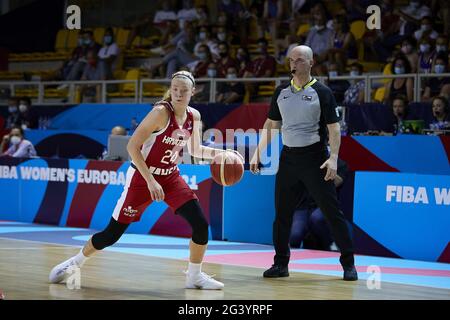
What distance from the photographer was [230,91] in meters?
18.0

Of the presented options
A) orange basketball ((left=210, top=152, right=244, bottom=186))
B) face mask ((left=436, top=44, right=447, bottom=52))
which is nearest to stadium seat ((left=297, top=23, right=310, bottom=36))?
face mask ((left=436, top=44, right=447, bottom=52))

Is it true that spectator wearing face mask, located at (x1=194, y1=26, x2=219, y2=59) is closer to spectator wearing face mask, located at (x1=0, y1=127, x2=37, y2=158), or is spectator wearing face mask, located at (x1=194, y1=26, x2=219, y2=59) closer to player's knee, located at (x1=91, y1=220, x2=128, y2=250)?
spectator wearing face mask, located at (x1=0, y1=127, x2=37, y2=158)

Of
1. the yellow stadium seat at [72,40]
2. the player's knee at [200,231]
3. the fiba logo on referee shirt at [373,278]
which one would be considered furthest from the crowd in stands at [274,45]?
the player's knee at [200,231]

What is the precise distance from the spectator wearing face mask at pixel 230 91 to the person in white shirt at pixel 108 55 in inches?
150

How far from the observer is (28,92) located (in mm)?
23281

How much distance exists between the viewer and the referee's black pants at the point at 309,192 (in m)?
9.20

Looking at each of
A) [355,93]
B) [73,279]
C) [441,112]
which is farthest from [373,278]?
[355,93]

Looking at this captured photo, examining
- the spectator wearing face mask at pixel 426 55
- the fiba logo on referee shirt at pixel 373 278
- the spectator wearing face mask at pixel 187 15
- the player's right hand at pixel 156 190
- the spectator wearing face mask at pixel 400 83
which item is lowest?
the fiba logo on referee shirt at pixel 373 278

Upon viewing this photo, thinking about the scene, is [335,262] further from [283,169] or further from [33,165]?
[33,165]

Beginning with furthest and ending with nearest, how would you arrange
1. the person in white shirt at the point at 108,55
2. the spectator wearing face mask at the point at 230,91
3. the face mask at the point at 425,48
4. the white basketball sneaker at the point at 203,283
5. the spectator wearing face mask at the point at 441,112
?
the person in white shirt at the point at 108,55 < the spectator wearing face mask at the point at 230,91 < the face mask at the point at 425,48 < the spectator wearing face mask at the point at 441,112 < the white basketball sneaker at the point at 203,283

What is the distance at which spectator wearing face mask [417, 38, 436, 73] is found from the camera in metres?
15.9

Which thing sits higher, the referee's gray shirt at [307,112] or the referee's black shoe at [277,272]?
the referee's gray shirt at [307,112]

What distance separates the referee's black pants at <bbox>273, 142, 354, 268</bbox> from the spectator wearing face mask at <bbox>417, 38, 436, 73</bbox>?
7160mm

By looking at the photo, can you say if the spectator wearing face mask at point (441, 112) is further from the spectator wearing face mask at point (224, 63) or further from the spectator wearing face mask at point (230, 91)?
the spectator wearing face mask at point (224, 63)
